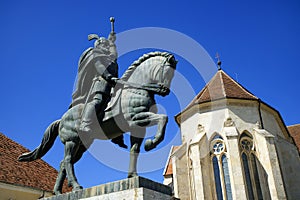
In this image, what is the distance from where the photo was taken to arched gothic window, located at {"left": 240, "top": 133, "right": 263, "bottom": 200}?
738 inches

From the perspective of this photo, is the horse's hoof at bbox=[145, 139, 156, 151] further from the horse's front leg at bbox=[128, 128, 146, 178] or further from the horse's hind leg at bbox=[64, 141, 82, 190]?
the horse's hind leg at bbox=[64, 141, 82, 190]

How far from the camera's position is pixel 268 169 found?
1916 centimetres

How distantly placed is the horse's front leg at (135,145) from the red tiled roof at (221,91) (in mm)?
16222

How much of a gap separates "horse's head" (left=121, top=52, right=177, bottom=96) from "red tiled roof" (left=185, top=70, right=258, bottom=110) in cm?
1590

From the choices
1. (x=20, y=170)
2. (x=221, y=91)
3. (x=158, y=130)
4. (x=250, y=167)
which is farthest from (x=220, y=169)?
(x=158, y=130)

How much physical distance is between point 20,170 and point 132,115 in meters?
13.7

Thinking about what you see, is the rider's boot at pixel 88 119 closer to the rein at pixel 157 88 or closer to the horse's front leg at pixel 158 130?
the rein at pixel 157 88

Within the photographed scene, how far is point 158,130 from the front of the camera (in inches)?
189

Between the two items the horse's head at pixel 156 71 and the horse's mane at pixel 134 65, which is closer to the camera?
the horse's head at pixel 156 71

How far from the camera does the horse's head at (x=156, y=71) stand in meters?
5.29

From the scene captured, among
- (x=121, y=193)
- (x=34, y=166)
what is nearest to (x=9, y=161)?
(x=34, y=166)

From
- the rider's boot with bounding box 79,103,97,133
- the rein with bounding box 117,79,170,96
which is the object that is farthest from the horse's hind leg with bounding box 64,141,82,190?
the rein with bounding box 117,79,170,96

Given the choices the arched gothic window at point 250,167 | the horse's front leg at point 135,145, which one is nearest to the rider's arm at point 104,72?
the horse's front leg at point 135,145

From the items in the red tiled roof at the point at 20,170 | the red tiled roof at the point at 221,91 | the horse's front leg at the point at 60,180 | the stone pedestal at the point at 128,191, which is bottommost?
the stone pedestal at the point at 128,191
